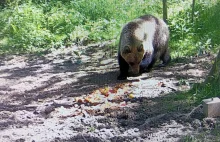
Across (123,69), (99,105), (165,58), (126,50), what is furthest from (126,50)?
(99,105)

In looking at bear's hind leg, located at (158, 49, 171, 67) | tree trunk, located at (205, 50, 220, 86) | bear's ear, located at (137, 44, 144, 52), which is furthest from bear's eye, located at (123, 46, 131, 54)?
tree trunk, located at (205, 50, 220, 86)

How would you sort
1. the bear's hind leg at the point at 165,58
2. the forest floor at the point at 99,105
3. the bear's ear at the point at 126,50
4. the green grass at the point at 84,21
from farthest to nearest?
the green grass at the point at 84,21, the bear's hind leg at the point at 165,58, the bear's ear at the point at 126,50, the forest floor at the point at 99,105

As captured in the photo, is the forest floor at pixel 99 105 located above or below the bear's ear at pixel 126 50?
below

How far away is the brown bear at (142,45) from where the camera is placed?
7.52m

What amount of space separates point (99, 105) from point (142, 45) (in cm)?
212

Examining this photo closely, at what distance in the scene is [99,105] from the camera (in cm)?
573

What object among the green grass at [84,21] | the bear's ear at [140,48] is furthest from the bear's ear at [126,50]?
the green grass at [84,21]

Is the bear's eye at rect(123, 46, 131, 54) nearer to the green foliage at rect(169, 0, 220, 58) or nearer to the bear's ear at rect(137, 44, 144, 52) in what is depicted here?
the bear's ear at rect(137, 44, 144, 52)

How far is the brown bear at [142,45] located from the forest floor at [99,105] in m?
0.23

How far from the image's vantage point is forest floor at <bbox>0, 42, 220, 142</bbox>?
4633mm

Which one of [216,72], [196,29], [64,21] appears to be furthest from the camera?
[64,21]

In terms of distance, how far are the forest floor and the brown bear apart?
231 millimetres

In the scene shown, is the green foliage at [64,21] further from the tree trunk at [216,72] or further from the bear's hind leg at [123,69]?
the tree trunk at [216,72]

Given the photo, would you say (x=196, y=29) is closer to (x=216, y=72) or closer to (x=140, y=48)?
(x=140, y=48)
